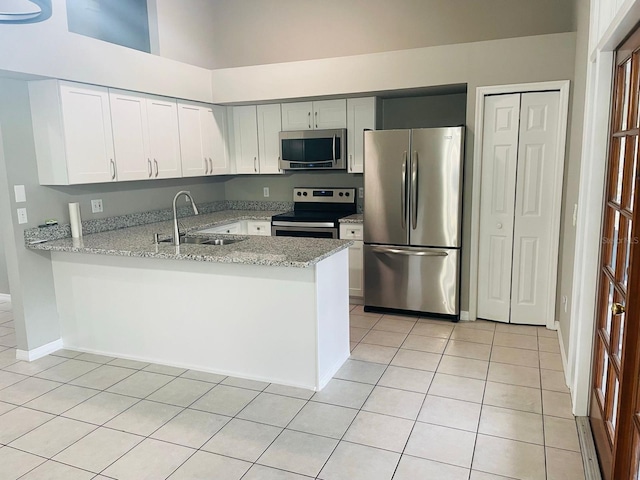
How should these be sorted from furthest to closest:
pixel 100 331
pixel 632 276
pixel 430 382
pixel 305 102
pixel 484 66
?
1. pixel 305 102
2. pixel 484 66
3. pixel 100 331
4. pixel 430 382
5. pixel 632 276

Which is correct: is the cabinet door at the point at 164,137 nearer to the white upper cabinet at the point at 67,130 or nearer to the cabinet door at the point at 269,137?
the white upper cabinet at the point at 67,130

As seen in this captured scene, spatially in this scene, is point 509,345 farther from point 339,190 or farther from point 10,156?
point 10,156

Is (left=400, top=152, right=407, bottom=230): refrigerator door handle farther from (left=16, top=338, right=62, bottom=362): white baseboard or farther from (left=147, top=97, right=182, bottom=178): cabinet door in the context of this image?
(left=16, top=338, right=62, bottom=362): white baseboard

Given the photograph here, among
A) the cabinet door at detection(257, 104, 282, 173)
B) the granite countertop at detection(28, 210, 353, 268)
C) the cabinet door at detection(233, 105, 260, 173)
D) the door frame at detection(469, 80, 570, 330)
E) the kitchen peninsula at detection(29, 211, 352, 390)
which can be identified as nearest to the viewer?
the granite countertop at detection(28, 210, 353, 268)

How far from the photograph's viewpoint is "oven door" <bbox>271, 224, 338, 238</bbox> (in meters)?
4.80

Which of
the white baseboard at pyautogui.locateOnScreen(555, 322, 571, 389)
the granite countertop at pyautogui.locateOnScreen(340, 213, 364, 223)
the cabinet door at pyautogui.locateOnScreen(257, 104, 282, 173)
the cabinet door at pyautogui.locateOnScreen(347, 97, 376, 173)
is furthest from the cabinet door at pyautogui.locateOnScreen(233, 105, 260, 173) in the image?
the white baseboard at pyautogui.locateOnScreen(555, 322, 571, 389)

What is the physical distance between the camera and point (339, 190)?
208 inches

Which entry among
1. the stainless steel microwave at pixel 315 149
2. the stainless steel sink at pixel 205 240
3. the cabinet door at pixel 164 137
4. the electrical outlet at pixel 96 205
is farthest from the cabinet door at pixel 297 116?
the electrical outlet at pixel 96 205

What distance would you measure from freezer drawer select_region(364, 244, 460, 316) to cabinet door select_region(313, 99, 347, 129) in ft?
4.65

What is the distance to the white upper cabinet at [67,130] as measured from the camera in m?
3.44

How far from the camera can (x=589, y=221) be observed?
8.16 feet

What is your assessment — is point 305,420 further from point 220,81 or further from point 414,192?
point 220,81

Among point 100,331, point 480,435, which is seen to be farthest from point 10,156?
point 480,435

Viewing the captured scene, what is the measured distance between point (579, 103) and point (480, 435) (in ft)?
7.61
